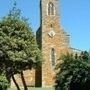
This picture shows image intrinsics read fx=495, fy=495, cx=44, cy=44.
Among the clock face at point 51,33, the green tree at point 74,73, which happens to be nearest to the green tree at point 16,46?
the green tree at point 74,73

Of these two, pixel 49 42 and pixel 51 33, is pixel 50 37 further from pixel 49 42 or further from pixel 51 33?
pixel 49 42

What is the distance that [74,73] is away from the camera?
1615 inches

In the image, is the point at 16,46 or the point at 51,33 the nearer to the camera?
the point at 16,46

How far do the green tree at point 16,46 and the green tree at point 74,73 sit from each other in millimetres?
12640

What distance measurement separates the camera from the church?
2842 inches

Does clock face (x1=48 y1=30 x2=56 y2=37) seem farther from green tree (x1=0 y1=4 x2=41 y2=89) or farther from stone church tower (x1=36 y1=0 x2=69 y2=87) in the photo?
green tree (x1=0 y1=4 x2=41 y2=89)

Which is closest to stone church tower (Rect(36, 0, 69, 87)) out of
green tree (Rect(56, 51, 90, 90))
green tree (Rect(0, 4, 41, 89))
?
green tree (Rect(0, 4, 41, 89))

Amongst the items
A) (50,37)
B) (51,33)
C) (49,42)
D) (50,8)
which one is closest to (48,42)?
(49,42)

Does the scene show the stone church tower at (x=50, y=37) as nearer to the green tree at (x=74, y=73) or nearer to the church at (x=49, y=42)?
the church at (x=49, y=42)

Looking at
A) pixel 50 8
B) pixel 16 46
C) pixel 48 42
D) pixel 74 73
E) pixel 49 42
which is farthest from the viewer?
pixel 50 8

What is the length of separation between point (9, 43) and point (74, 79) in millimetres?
15709

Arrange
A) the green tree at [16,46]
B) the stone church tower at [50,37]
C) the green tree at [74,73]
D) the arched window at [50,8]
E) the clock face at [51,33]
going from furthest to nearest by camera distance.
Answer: the arched window at [50,8], the clock face at [51,33], the stone church tower at [50,37], the green tree at [16,46], the green tree at [74,73]

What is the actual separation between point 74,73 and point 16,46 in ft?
49.9

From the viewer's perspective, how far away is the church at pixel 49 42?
7219 cm
